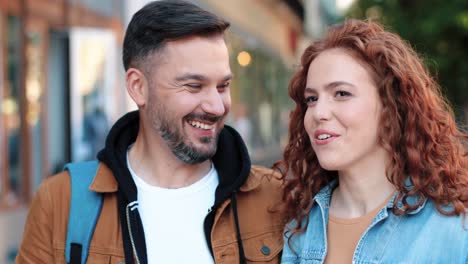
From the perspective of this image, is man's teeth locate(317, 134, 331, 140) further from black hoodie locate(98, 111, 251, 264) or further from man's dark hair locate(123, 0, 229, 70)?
man's dark hair locate(123, 0, 229, 70)

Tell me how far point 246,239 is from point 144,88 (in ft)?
2.61

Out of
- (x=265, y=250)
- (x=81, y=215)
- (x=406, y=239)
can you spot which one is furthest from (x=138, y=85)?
(x=406, y=239)

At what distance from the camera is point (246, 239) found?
11.0 ft

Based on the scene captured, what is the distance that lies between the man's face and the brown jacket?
28cm

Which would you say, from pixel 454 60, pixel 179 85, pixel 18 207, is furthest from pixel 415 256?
pixel 454 60

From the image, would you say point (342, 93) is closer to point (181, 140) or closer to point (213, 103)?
point (213, 103)

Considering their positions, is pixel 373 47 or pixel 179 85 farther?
pixel 179 85

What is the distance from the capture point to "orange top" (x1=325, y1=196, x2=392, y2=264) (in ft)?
10.1

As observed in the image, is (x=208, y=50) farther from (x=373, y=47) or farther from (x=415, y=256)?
(x=415, y=256)

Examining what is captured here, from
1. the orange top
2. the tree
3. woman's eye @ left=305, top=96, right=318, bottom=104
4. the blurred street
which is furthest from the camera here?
the tree

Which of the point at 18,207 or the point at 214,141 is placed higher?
the point at 214,141

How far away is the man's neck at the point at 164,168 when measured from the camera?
11.3ft

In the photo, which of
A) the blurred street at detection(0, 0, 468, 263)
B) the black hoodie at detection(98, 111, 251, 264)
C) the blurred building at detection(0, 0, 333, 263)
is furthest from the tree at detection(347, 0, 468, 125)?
the black hoodie at detection(98, 111, 251, 264)

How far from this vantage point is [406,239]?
293cm
